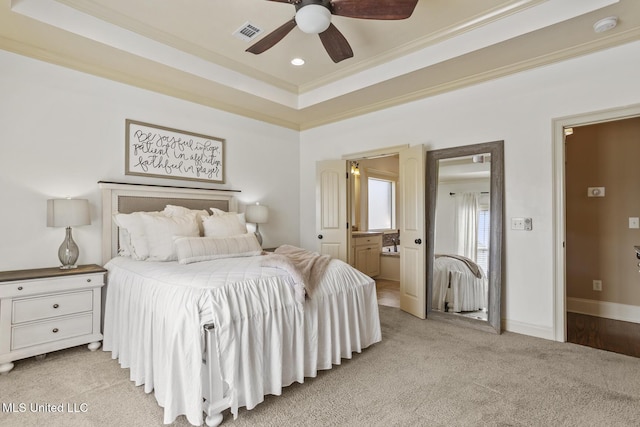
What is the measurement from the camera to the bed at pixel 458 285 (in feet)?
11.6

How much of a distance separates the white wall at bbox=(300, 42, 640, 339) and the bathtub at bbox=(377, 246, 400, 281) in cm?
276

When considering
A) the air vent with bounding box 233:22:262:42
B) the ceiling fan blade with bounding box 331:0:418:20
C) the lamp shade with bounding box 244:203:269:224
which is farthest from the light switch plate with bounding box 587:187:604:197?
the air vent with bounding box 233:22:262:42

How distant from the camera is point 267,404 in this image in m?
2.03

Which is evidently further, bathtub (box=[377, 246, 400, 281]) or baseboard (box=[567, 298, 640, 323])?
bathtub (box=[377, 246, 400, 281])

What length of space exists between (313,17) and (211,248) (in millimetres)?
2002

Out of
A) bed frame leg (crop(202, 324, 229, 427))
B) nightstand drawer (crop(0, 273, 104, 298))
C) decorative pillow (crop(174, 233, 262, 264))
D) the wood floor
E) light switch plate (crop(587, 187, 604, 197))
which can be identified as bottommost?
the wood floor

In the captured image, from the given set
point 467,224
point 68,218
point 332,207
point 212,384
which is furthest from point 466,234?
point 68,218

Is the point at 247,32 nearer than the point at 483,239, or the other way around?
the point at 247,32

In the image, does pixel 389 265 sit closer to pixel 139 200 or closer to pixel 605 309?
pixel 605 309

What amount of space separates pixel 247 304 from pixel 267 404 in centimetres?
64

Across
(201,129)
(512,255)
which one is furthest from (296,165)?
(512,255)

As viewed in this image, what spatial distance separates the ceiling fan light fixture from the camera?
219 cm

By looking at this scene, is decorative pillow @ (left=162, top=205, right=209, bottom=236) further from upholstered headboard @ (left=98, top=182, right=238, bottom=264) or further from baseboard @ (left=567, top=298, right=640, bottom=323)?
baseboard @ (left=567, top=298, right=640, bottom=323)

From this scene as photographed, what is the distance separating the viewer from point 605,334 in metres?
3.26
